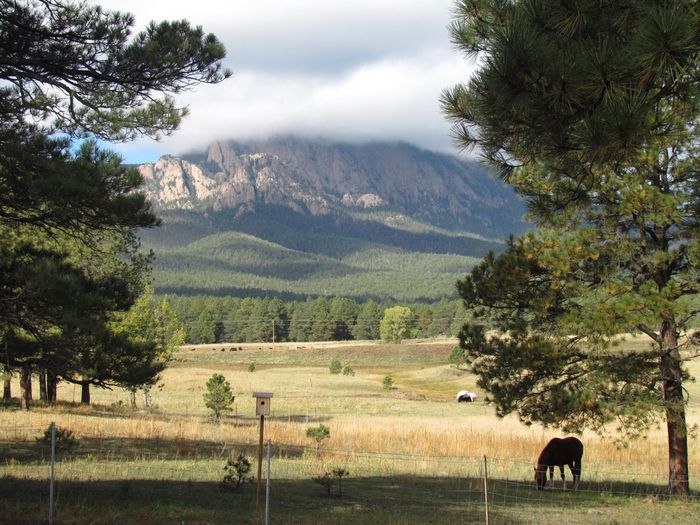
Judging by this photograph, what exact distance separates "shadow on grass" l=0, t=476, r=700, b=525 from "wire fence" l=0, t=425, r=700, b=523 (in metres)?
0.02

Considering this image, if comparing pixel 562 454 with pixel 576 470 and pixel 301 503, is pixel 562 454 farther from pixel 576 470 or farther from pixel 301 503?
pixel 301 503

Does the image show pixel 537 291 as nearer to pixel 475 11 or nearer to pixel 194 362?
pixel 475 11

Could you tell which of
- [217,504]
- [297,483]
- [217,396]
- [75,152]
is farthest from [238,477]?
[217,396]

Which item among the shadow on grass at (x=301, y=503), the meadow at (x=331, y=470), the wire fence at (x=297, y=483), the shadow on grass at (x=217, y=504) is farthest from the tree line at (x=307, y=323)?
the shadow on grass at (x=217, y=504)

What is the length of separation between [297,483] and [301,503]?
2744 mm

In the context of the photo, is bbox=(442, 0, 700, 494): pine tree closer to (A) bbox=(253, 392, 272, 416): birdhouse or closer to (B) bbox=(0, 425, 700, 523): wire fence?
(B) bbox=(0, 425, 700, 523): wire fence

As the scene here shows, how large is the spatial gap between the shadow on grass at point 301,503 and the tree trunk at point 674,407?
0.65 meters

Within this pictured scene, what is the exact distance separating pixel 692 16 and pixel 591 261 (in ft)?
29.2

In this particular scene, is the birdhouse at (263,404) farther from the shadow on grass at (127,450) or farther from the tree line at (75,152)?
the shadow on grass at (127,450)

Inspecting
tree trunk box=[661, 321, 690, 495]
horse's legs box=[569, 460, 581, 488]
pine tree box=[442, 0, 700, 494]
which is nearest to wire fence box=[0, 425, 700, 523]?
horse's legs box=[569, 460, 581, 488]

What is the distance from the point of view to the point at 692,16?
6512 mm

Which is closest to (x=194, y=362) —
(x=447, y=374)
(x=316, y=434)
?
(x=447, y=374)

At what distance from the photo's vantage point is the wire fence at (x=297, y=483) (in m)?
12.2

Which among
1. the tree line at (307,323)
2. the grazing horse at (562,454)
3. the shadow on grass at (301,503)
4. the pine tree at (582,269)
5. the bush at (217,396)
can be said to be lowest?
the shadow on grass at (301,503)
